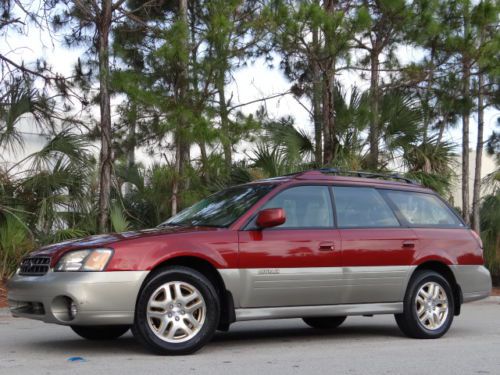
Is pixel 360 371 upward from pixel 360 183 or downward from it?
downward

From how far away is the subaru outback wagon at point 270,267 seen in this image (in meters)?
7.14

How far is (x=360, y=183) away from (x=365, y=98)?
704 cm

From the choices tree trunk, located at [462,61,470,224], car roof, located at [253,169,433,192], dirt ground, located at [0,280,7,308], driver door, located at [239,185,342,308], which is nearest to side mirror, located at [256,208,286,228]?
driver door, located at [239,185,342,308]

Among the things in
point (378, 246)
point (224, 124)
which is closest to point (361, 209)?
point (378, 246)

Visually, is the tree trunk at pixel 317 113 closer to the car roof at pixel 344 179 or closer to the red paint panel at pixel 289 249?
the car roof at pixel 344 179

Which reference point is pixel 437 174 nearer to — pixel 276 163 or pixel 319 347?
pixel 276 163

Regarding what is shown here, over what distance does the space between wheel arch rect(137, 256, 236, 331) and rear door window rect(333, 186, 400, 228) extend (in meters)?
1.49

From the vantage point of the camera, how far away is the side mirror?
25.1ft

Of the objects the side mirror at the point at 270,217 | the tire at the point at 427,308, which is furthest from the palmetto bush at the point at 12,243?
the tire at the point at 427,308

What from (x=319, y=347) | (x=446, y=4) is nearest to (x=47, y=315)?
(x=319, y=347)

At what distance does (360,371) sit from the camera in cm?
671

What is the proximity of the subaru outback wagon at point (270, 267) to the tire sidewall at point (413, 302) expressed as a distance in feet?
0.04

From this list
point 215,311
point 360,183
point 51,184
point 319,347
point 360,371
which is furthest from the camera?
point 51,184

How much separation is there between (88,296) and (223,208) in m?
1.89
